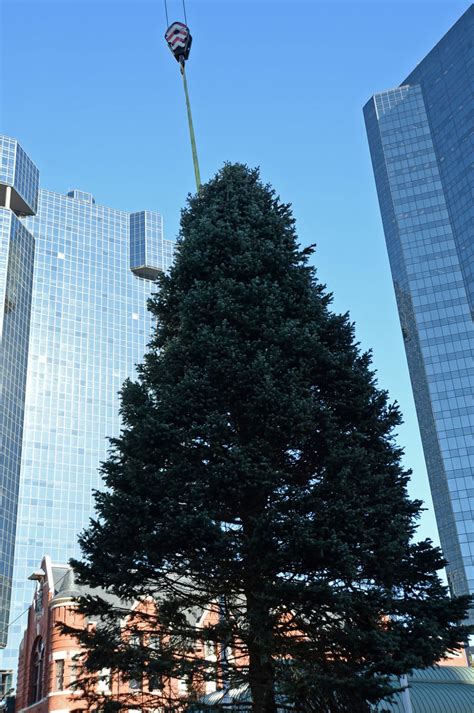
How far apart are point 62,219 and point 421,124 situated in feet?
278

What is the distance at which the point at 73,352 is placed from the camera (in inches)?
5635

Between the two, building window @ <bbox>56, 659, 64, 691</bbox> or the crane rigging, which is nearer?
the crane rigging

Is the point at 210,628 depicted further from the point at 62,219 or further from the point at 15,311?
the point at 62,219

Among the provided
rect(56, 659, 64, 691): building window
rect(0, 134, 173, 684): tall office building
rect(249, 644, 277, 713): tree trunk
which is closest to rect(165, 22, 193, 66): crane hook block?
rect(249, 644, 277, 713): tree trunk

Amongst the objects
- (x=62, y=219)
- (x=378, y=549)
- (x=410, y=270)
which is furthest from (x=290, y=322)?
(x=62, y=219)

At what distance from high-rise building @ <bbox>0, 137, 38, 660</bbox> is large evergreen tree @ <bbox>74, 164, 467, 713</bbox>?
112 meters

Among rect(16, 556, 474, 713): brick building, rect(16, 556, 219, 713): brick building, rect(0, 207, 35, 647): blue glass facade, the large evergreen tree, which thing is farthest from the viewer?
rect(0, 207, 35, 647): blue glass facade

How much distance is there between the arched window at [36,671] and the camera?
4269 cm

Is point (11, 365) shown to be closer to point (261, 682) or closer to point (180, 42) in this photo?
point (180, 42)

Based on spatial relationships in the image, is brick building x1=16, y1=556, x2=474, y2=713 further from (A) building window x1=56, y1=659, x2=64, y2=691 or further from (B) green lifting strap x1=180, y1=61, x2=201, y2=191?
(B) green lifting strap x1=180, y1=61, x2=201, y2=191

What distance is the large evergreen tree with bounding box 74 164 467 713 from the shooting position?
13933 mm

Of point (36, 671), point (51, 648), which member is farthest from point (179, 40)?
point (36, 671)

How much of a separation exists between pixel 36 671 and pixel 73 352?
103234 millimetres

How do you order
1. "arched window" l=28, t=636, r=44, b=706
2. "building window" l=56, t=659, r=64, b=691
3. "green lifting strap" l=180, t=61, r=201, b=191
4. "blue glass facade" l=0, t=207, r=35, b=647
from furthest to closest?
"blue glass facade" l=0, t=207, r=35, b=647 → "arched window" l=28, t=636, r=44, b=706 → "building window" l=56, t=659, r=64, b=691 → "green lifting strap" l=180, t=61, r=201, b=191
